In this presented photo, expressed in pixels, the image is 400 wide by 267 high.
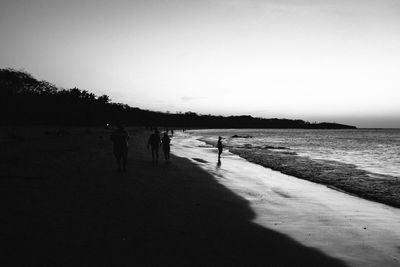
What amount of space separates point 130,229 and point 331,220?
521 centimetres

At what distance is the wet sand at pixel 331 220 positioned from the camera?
6.09 meters

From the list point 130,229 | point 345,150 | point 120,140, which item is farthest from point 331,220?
point 345,150

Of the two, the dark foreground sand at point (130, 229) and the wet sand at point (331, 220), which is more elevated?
the dark foreground sand at point (130, 229)

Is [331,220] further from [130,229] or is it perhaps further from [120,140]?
[120,140]

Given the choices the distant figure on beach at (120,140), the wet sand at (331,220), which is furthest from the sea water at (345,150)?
the distant figure on beach at (120,140)

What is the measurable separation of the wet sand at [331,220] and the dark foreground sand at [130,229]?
0.48m

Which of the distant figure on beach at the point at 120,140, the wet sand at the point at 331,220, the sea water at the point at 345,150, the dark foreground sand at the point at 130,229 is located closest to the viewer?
the dark foreground sand at the point at 130,229

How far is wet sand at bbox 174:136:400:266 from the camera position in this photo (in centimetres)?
609

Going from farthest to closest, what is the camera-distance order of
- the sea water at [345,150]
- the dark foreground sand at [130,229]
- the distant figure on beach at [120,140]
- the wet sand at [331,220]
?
the sea water at [345,150] < the distant figure on beach at [120,140] < the wet sand at [331,220] < the dark foreground sand at [130,229]

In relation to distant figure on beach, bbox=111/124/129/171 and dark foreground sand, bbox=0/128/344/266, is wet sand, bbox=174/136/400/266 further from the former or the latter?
distant figure on beach, bbox=111/124/129/171

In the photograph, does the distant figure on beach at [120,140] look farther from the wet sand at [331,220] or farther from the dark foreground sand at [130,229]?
the wet sand at [331,220]

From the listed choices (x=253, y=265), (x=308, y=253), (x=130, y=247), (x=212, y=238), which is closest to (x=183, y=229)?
(x=212, y=238)

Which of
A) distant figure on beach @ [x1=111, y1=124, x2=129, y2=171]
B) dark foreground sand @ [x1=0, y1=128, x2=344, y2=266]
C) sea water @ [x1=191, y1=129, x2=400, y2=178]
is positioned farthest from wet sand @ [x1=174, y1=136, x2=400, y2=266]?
sea water @ [x1=191, y1=129, x2=400, y2=178]

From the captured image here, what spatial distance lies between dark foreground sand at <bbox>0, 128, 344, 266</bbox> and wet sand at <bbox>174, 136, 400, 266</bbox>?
1.59ft
